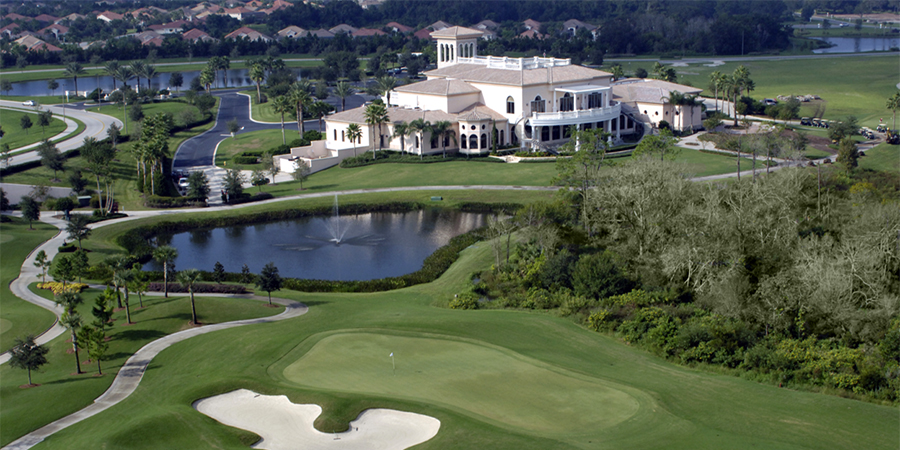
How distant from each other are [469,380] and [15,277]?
3910 centimetres

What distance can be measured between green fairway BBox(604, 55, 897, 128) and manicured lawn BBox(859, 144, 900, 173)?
17327 mm

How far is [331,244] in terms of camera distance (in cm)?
6944

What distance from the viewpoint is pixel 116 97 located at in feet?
452

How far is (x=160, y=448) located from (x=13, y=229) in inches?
1877

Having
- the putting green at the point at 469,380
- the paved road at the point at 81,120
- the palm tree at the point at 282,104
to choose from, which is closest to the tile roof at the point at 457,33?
the palm tree at the point at 282,104

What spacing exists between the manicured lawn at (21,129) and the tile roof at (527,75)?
2230 inches

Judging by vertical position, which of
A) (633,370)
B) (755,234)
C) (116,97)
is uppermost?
(116,97)

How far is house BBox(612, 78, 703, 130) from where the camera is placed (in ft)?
351

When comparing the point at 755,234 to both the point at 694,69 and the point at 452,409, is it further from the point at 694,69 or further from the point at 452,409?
the point at 694,69

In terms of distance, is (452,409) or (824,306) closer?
(452,409)

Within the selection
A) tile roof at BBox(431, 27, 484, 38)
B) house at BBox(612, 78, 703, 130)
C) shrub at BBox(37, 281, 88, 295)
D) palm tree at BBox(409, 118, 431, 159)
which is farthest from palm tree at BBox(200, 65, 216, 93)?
shrub at BBox(37, 281, 88, 295)

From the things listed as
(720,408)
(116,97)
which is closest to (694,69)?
(116,97)

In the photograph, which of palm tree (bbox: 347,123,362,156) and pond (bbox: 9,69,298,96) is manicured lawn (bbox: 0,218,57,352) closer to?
palm tree (bbox: 347,123,362,156)

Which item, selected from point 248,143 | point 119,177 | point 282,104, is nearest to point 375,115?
point 282,104
